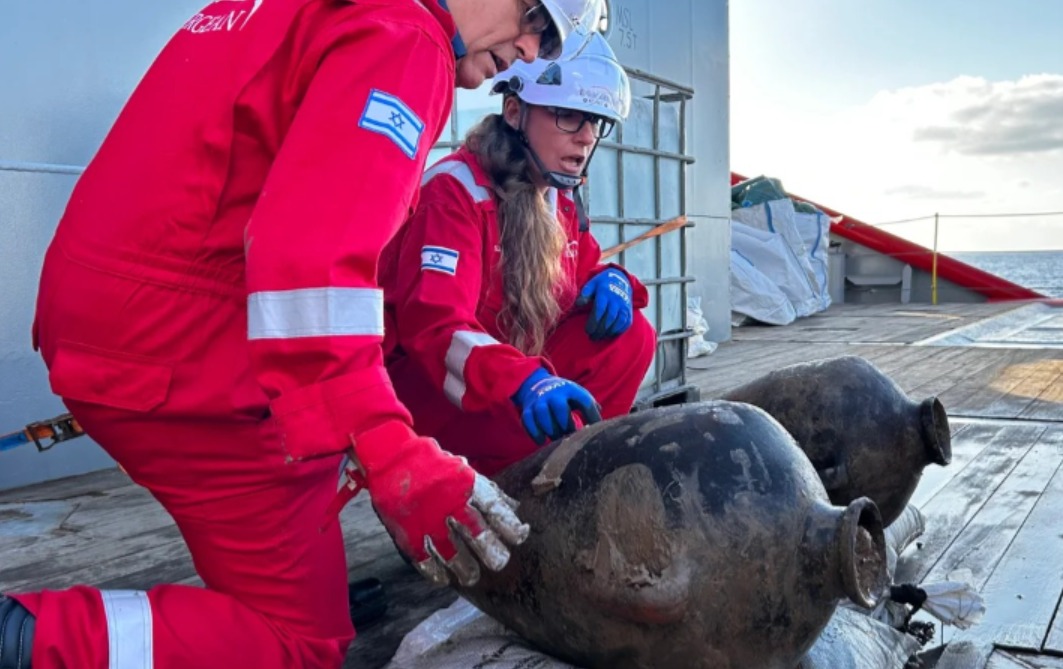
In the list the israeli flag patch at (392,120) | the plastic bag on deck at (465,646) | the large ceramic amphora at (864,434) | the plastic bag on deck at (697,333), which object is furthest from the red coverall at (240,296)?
the plastic bag on deck at (697,333)

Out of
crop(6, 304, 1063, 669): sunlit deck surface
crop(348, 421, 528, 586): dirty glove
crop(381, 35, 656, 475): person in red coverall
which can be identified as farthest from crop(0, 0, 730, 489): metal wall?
crop(348, 421, 528, 586): dirty glove

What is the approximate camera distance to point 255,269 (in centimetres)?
120

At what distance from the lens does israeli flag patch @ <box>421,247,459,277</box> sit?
7.31 ft

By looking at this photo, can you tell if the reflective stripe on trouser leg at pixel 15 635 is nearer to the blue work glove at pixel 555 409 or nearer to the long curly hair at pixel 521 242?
the blue work glove at pixel 555 409

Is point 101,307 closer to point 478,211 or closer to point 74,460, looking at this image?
point 478,211

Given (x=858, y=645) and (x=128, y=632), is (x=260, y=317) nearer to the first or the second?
(x=128, y=632)

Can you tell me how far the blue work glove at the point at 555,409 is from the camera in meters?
1.85

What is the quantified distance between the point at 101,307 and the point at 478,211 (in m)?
1.16

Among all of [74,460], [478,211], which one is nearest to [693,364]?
[74,460]

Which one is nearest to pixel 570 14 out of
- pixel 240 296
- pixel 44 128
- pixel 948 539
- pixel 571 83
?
pixel 240 296

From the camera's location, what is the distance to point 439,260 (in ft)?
7.34

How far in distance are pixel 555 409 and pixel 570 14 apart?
70 centimetres

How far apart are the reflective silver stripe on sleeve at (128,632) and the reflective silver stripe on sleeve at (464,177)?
4.29 ft

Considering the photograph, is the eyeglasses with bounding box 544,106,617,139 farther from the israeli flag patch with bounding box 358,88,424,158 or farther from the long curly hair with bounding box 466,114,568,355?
the israeli flag patch with bounding box 358,88,424,158
